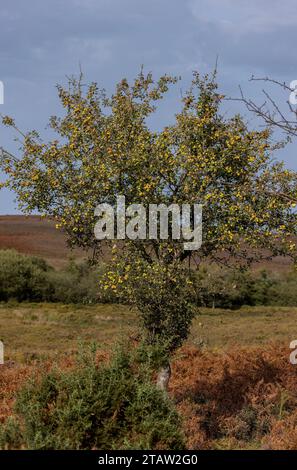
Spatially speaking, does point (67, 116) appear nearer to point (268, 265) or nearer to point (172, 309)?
point (172, 309)

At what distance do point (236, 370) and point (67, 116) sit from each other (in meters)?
11.5

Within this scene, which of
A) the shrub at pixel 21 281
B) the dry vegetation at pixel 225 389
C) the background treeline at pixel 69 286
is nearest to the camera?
the dry vegetation at pixel 225 389

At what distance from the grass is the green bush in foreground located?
79.3 ft

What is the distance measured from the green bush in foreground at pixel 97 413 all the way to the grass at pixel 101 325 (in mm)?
24167

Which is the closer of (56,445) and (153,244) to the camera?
(56,445)

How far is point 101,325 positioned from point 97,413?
48.6 metres

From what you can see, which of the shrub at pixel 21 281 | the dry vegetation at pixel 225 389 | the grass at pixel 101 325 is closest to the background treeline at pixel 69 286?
the shrub at pixel 21 281

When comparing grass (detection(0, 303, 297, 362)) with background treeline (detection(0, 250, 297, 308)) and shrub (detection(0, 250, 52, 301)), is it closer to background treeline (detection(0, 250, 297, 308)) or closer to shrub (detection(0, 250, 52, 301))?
background treeline (detection(0, 250, 297, 308))

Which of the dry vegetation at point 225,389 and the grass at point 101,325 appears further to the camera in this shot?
the grass at point 101,325

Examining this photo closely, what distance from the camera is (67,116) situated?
2077cm

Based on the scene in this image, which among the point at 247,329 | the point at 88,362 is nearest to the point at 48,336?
the point at 247,329

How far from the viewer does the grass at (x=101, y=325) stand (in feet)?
158
